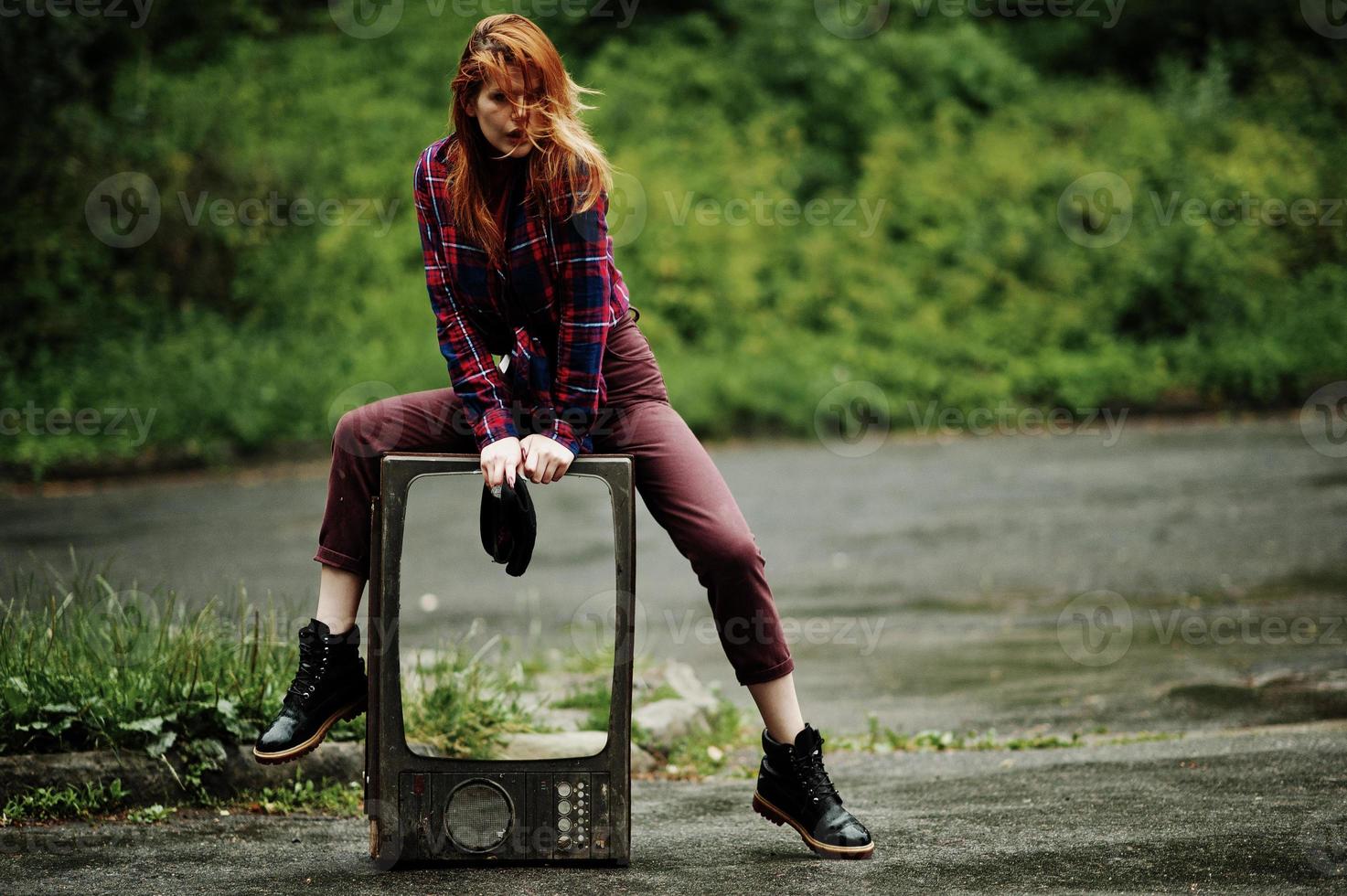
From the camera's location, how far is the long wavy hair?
3064 millimetres

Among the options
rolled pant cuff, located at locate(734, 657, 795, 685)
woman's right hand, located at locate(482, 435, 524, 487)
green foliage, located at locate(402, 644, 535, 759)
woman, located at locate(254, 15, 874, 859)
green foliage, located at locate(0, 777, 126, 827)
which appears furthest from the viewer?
green foliage, located at locate(402, 644, 535, 759)

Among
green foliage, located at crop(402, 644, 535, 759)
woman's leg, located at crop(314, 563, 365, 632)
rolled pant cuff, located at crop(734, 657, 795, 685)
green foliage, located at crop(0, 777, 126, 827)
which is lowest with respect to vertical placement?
green foliage, located at crop(0, 777, 126, 827)

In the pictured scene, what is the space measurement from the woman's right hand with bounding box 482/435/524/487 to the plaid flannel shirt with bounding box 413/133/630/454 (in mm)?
90

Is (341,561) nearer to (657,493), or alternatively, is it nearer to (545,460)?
(545,460)

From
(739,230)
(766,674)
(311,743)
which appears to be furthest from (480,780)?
(739,230)

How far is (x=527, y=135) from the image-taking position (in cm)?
308

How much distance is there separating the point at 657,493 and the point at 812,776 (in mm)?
741

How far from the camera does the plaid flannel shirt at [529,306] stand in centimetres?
314

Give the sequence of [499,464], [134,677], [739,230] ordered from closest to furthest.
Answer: [499,464]
[134,677]
[739,230]

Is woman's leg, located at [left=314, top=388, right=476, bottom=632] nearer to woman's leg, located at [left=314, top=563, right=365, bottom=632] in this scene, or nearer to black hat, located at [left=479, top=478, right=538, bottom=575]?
woman's leg, located at [left=314, top=563, right=365, bottom=632]

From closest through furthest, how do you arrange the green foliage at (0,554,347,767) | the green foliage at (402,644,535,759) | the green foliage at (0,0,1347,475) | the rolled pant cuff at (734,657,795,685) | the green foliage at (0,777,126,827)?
the rolled pant cuff at (734,657,795,685) < the green foliage at (0,777,126,827) < the green foliage at (0,554,347,767) < the green foliage at (402,644,535,759) < the green foliage at (0,0,1347,475)

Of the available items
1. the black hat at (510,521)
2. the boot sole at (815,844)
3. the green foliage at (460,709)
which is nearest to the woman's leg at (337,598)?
the black hat at (510,521)

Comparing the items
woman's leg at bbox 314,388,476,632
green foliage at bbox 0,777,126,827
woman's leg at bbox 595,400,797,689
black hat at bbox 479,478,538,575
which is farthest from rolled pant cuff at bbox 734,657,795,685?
green foliage at bbox 0,777,126,827

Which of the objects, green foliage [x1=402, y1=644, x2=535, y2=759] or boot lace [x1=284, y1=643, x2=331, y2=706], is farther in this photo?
green foliage [x1=402, y1=644, x2=535, y2=759]
